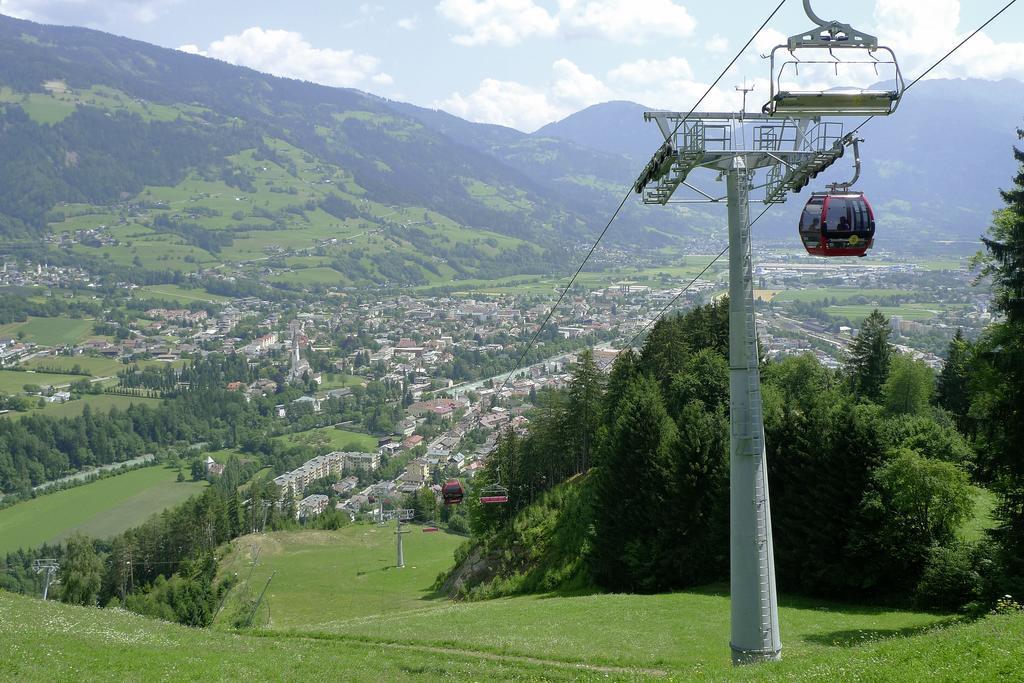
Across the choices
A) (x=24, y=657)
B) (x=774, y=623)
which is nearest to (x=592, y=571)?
(x=774, y=623)

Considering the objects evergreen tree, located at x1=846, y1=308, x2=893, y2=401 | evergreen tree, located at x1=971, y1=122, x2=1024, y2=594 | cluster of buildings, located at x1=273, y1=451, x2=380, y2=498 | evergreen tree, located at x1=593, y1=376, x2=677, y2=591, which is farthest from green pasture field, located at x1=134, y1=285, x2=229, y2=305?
evergreen tree, located at x1=971, y1=122, x2=1024, y2=594

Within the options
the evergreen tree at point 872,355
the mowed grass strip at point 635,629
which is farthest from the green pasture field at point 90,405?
the mowed grass strip at point 635,629

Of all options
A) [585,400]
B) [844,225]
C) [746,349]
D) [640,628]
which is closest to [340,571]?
[585,400]

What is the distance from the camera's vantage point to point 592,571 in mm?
31234

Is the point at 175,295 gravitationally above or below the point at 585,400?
above

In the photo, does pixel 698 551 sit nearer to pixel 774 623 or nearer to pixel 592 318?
pixel 774 623

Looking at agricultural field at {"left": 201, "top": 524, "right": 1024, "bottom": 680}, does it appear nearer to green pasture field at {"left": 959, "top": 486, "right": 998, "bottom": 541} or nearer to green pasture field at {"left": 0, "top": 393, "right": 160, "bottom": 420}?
green pasture field at {"left": 959, "top": 486, "right": 998, "bottom": 541}

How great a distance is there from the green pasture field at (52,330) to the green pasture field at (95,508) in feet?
224

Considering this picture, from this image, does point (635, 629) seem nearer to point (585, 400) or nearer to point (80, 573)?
point (585, 400)

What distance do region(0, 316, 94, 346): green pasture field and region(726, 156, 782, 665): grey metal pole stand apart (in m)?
164

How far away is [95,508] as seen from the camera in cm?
8569

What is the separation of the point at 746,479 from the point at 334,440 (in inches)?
4137

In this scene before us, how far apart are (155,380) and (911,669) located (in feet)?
458

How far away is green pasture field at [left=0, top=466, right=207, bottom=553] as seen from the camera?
76.9 meters
